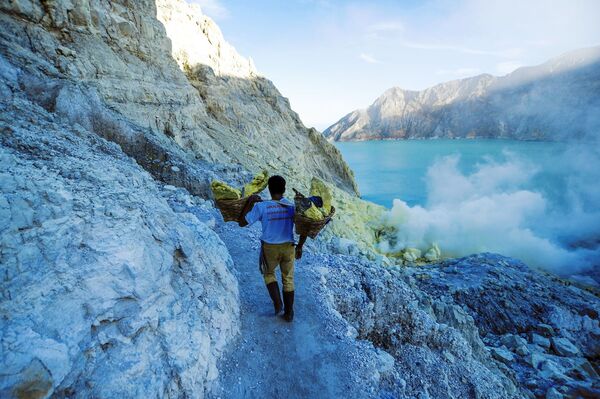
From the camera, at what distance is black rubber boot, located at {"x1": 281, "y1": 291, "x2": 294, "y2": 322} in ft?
13.6

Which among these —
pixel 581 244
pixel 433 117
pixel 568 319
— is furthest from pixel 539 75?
pixel 568 319

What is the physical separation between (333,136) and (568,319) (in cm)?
13335

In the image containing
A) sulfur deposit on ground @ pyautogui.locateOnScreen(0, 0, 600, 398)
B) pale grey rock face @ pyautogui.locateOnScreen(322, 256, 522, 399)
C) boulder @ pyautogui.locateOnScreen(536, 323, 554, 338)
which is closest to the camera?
sulfur deposit on ground @ pyautogui.locateOnScreen(0, 0, 600, 398)

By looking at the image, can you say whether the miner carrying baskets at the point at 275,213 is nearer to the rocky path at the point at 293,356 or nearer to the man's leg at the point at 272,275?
the man's leg at the point at 272,275

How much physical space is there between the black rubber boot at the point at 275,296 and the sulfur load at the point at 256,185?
1220mm

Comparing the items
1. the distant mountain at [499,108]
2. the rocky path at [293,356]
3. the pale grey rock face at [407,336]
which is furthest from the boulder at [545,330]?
the distant mountain at [499,108]

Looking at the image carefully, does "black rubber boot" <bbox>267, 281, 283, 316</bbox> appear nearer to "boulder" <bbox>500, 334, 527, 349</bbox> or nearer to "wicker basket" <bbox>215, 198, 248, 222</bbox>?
"wicker basket" <bbox>215, 198, 248, 222</bbox>

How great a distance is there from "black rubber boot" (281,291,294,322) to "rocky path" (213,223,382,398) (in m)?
0.10

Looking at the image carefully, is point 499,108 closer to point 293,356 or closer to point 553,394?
point 553,394

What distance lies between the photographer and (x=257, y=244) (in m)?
6.48

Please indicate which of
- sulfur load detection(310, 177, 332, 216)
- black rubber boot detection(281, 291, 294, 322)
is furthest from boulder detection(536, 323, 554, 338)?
sulfur load detection(310, 177, 332, 216)

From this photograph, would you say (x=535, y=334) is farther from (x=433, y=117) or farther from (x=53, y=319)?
(x=433, y=117)

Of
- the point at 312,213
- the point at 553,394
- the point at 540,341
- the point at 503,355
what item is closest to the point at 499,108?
the point at 540,341

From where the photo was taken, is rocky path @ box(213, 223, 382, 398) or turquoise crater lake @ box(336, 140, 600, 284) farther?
turquoise crater lake @ box(336, 140, 600, 284)
